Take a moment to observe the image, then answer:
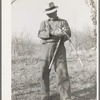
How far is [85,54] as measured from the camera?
1904 mm

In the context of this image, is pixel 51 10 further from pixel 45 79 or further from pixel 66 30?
pixel 45 79

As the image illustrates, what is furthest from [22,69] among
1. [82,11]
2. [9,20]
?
[82,11]

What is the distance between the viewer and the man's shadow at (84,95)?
1826 mm

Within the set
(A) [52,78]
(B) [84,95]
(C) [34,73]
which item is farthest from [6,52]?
(B) [84,95]

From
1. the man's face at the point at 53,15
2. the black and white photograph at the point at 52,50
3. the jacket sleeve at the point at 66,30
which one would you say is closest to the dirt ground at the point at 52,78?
the black and white photograph at the point at 52,50

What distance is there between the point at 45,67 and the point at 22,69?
0.46 ft

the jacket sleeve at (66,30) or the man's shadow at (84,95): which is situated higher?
the jacket sleeve at (66,30)

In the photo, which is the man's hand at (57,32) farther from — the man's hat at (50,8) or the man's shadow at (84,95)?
the man's shadow at (84,95)

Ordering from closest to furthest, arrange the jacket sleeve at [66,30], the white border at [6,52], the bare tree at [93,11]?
the white border at [6,52]
the jacket sleeve at [66,30]
the bare tree at [93,11]

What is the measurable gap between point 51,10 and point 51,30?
0.12 metres

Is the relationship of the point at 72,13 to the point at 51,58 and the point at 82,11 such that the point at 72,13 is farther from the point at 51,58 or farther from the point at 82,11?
the point at 51,58

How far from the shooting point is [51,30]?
1812 mm

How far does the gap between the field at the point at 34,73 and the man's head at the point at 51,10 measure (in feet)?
0.66

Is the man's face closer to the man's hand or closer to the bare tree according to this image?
the man's hand
